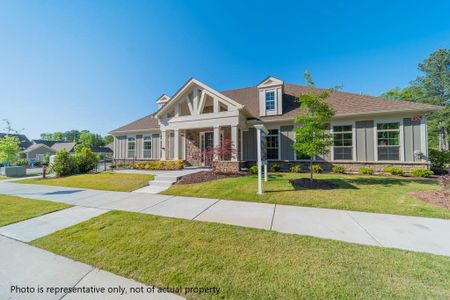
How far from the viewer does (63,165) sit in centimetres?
1390

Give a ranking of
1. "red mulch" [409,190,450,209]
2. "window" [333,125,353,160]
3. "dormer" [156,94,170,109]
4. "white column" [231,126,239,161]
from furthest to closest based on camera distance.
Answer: "dormer" [156,94,170,109], "window" [333,125,353,160], "white column" [231,126,239,161], "red mulch" [409,190,450,209]

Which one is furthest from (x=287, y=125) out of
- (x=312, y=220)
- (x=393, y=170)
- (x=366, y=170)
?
(x=312, y=220)

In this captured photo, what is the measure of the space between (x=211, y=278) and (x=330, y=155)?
11757mm

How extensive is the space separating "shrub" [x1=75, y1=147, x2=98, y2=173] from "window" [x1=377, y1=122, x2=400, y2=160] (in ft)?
71.7

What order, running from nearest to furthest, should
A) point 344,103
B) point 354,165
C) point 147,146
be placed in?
point 354,165 → point 344,103 → point 147,146

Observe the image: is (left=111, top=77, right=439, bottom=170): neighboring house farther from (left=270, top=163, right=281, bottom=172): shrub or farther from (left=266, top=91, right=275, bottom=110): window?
(left=270, top=163, right=281, bottom=172): shrub

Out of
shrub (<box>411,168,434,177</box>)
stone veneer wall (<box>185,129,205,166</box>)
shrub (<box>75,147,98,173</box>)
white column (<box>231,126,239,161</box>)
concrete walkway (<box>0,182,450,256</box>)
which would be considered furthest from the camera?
shrub (<box>75,147,98,173</box>)

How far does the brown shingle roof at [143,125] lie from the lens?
54.2ft

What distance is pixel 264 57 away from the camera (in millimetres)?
14656

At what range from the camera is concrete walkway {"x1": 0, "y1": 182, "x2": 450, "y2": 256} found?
134 inches

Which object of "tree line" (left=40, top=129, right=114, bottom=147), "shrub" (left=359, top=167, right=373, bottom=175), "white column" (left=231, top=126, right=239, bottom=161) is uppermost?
"tree line" (left=40, top=129, right=114, bottom=147)

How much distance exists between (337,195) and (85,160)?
730 inches

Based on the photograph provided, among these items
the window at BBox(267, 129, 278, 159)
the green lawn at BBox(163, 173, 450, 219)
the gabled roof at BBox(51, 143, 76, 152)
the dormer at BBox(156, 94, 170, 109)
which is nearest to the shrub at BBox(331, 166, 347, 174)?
the green lawn at BBox(163, 173, 450, 219)

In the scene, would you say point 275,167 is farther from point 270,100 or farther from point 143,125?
point 143,125
